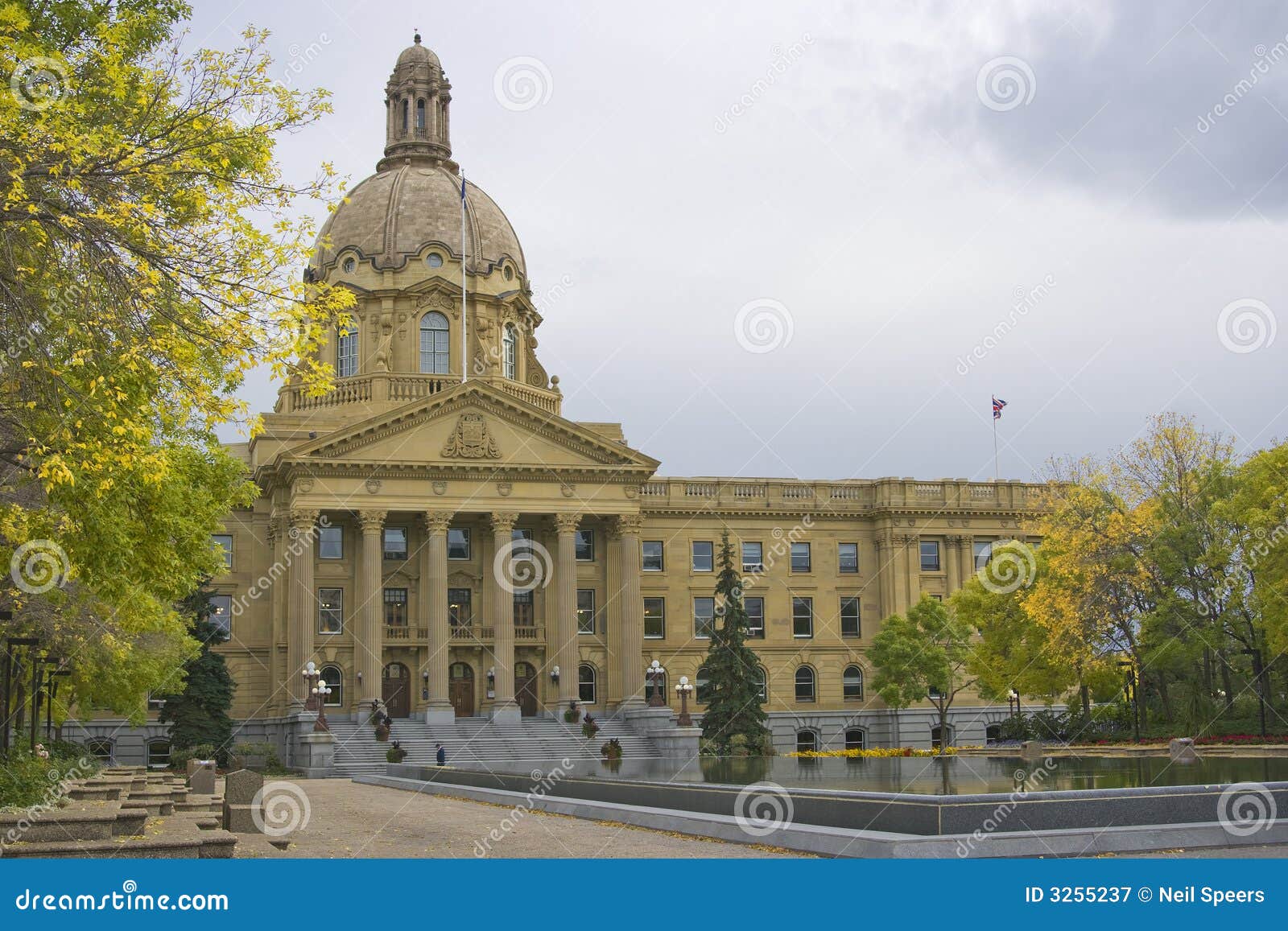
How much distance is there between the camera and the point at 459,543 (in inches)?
2709

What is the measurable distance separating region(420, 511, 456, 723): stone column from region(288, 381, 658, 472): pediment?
2.84m

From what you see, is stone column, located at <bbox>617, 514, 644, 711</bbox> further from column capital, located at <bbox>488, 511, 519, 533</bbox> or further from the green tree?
the green tree

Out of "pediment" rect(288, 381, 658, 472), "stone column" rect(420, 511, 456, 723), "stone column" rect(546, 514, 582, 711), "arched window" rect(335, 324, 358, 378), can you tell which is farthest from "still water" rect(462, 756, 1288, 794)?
"arched window" rect(335, 324, 358, 378)

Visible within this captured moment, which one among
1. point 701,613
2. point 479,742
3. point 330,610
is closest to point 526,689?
point 479,742

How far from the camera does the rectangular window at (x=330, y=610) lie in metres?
66.3

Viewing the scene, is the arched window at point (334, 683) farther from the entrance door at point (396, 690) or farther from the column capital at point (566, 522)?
the column capital at point (566, 522)

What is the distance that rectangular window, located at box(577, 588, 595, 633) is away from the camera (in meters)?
69.8

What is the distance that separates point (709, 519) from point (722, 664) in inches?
582

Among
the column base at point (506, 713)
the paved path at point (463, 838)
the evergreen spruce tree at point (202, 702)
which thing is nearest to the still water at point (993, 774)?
Answer: the paved path at point (463, 838)

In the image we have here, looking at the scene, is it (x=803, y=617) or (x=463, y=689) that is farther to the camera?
(x=803, y=617)

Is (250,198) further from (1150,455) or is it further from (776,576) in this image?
(776,576)

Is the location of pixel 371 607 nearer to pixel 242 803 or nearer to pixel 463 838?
pixel 242 803

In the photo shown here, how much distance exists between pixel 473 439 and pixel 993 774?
4003 centimetres

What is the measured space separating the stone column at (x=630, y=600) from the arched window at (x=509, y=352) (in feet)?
45.2
